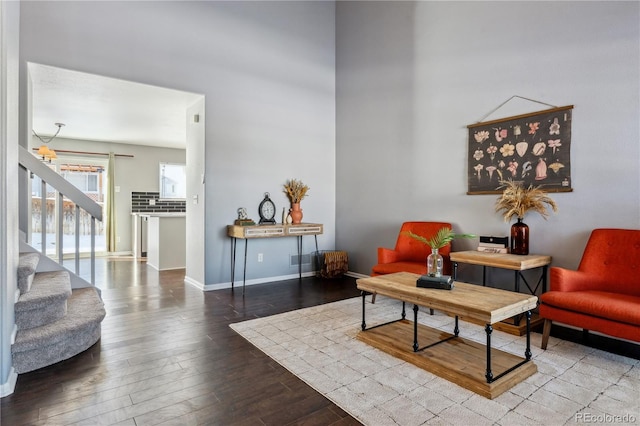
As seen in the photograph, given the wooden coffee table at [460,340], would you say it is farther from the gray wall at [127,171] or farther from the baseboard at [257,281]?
the gray wall at [127,171]

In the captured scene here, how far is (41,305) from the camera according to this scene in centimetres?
251

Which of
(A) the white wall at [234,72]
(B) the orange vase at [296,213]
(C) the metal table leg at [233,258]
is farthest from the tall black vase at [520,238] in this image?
(C) the metal table leg at [233,258]

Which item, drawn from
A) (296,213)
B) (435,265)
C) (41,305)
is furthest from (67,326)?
(296,213)

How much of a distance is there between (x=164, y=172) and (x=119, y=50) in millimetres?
5257

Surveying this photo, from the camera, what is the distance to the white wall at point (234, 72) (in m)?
3.79

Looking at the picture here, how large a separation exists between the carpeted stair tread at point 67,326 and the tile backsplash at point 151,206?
17.7 ft

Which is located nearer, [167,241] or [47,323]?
[47,323]

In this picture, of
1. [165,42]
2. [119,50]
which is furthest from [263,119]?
[119,50]

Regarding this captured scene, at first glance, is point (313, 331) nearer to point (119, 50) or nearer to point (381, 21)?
point (119, 50)

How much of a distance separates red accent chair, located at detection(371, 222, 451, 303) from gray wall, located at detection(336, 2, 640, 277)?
24 centimetres

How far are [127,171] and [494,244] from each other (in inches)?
314

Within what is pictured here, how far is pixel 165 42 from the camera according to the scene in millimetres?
4254

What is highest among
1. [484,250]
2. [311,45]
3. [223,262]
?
[311,45]

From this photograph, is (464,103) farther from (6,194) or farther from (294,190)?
(6,194)
